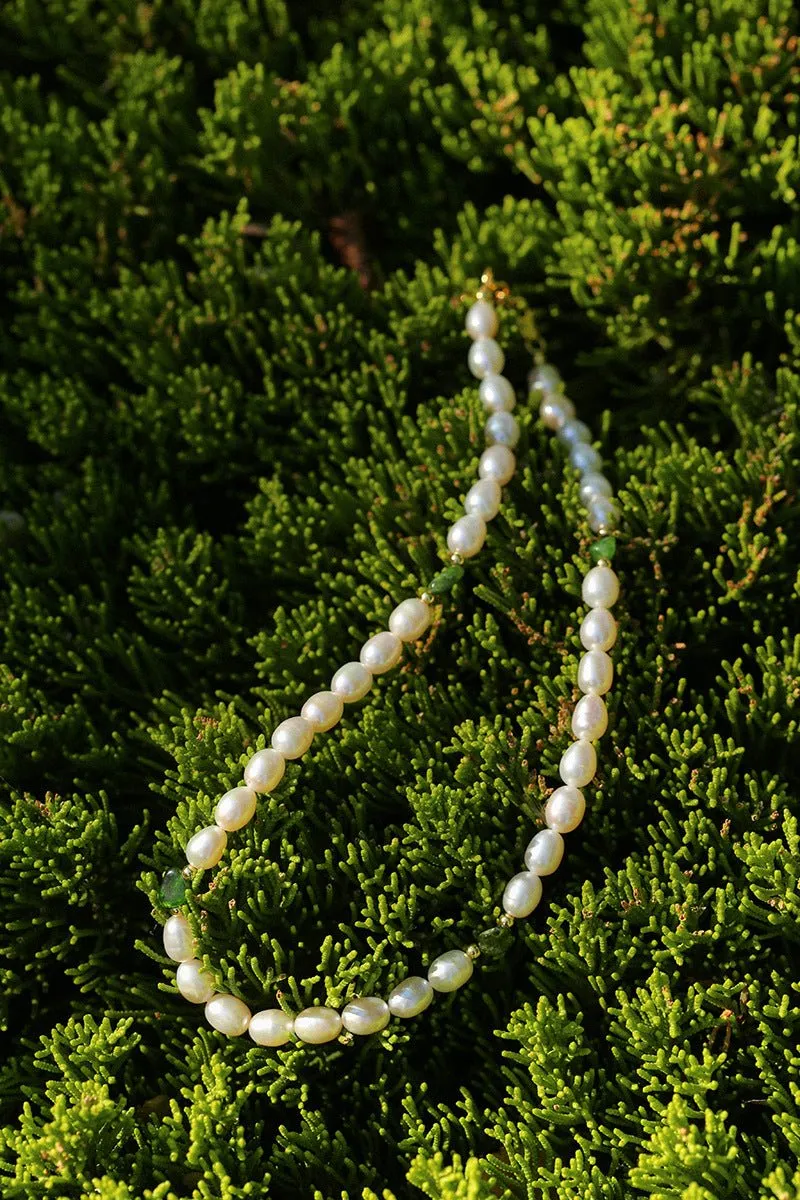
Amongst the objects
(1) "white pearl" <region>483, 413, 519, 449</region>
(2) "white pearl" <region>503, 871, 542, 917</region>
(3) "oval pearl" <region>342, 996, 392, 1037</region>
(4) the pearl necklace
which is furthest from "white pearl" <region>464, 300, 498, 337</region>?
(3) "oval pearl" <region>342, 996, 392, 1037</region>

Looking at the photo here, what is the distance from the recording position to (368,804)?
41.2 inches

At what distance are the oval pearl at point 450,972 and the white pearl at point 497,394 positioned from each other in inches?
22.6

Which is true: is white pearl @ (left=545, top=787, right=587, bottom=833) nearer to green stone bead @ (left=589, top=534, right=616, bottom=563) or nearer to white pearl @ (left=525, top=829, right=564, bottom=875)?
white pearl @ (left=525, top=829, right=564, bottom=875)

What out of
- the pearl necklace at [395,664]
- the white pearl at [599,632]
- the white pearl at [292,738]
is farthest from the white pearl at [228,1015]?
the white pearl at [599,632]

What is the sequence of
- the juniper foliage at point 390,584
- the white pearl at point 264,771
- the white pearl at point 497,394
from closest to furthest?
the juniper foliage at point 390,584
the white pearl at point 264,771
the white pearl at point 497,394

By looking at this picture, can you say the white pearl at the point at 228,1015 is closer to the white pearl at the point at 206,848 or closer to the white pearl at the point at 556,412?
the white pearl at the point at 206,848

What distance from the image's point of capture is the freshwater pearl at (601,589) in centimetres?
110

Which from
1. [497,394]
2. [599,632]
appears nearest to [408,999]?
[599,632]

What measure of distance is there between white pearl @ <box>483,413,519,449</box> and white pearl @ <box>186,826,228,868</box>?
19.8 inches

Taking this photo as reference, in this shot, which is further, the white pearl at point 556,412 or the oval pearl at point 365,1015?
the white pearl at point 556,412

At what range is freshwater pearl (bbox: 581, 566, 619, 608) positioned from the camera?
110cm

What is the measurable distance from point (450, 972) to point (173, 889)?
24 cm

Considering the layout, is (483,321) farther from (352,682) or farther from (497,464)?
(352,682)

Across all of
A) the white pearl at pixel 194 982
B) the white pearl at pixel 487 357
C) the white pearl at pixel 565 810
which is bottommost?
the white pearl at pixel 565 810
